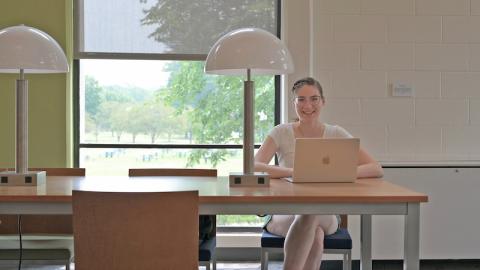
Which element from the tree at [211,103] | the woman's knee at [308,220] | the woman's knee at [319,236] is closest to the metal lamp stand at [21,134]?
the woman's knee at [308,220]

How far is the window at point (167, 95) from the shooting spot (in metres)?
4.30

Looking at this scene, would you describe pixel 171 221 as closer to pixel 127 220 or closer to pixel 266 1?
pixel 127 220

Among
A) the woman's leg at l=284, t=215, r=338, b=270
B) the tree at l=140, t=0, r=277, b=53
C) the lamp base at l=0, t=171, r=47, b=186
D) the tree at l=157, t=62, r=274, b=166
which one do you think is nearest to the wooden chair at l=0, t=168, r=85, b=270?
the lamp base at l=0, t=171, r=47, b=186

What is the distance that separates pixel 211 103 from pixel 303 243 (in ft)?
6.08

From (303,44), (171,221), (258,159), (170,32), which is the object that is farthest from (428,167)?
(171,221)

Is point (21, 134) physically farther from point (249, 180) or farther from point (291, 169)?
point (291, 169)

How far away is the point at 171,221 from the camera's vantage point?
76.3 inches

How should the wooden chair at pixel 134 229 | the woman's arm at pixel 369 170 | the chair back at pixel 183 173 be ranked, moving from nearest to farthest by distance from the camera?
the wooden chair at pixel 134 229, the woman's arm at pixel 369 170, the chair back at pixel 183 173

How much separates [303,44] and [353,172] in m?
1.79

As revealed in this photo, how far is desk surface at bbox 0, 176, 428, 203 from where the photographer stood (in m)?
2.16

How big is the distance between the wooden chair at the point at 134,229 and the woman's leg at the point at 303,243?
36.3 inches

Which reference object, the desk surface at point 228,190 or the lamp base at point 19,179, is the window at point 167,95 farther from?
the lamp base at point 19,179

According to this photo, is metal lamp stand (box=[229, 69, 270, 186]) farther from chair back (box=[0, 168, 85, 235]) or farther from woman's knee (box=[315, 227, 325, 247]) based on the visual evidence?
chair back (box=[0, 168, 85, 235])

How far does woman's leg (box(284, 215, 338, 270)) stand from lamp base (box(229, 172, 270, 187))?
396mm
